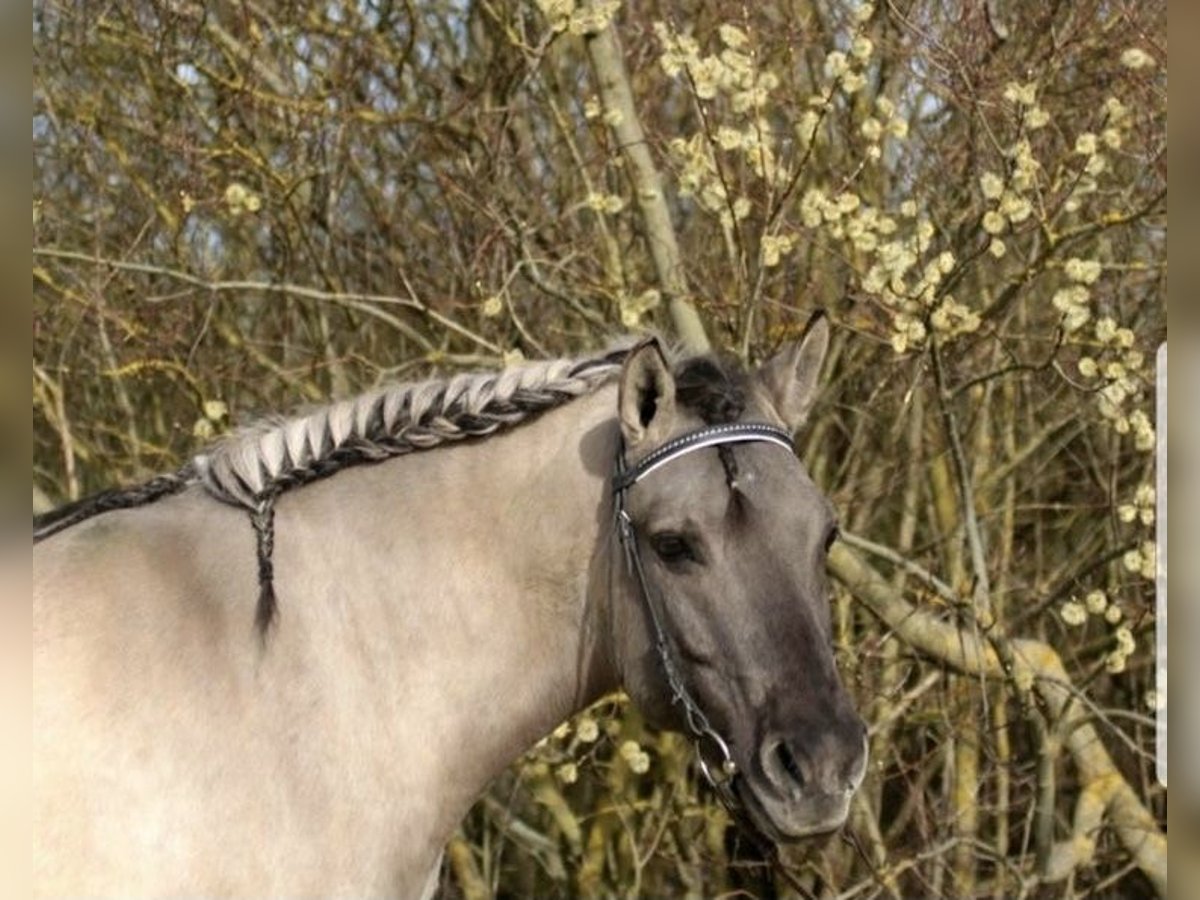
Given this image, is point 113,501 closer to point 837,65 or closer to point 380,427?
point 380,427

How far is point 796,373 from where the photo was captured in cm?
353

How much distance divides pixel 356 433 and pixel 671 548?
28.4 inches

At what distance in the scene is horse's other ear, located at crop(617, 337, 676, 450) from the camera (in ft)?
10.5

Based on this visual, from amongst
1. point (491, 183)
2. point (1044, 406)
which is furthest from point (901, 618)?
point (491, 183)

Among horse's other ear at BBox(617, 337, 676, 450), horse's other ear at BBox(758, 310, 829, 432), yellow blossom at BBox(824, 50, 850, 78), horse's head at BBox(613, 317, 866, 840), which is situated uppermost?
yellow blossom at BBox(824, 50, 850, 78)

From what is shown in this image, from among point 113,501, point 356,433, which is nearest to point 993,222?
point 356,433

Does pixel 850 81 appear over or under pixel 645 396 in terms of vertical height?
over

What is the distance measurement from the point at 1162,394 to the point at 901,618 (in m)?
4.27

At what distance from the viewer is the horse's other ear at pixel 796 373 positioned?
3.48 m

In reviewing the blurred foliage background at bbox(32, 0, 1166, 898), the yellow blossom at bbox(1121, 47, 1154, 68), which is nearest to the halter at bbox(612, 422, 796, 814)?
the blurred foliage background at bbox(32, 0, 1166, 898)

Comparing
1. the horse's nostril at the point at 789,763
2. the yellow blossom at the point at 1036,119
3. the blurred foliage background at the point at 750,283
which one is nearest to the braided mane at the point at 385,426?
the horse's nostril at the point at 789,763

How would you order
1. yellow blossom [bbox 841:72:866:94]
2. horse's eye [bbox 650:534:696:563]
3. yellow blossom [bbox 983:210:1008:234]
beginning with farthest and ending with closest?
yellow blossom [bbox 841:72:866:94], yellow blossom [bbox 983:210:1008:234], horse's eye [bbox 650:534:696:563]

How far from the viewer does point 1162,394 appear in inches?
63.9

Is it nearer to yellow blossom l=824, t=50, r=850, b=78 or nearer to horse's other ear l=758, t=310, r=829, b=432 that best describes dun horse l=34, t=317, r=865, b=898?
horse's other ear l=758, t=310, r=829, b=432
